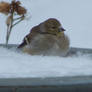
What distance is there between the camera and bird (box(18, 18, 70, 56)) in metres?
2.66

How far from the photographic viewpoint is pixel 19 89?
1.42 metres

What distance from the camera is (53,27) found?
110 inches

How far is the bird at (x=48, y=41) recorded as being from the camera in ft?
8.73

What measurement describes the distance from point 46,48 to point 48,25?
0.23 m

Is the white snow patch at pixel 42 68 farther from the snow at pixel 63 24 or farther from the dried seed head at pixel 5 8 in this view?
the dried seed head at pixel 5 8

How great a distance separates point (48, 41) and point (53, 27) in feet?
0.44

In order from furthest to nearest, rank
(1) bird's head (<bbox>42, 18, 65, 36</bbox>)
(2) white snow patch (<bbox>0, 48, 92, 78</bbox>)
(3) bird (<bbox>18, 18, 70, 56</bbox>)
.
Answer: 1. (1) bird's head (<bbox>42, 18, 65, 36</bbox>)
2. (3) bird (<bbox>18, 18, 70, 56</bbox>)
3. (2) white snow patch (<bbox>0, 48, 92, 78</bbox>)

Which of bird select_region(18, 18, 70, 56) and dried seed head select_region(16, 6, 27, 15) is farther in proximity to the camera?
bird select_region(18, 18, 70, 56)

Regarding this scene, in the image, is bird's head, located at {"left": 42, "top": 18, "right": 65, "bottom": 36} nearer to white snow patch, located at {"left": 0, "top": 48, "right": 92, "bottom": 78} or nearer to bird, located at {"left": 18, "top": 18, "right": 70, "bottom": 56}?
bird, located at {"left": 18, "top": 18, "right": 70, "bottom": 56}

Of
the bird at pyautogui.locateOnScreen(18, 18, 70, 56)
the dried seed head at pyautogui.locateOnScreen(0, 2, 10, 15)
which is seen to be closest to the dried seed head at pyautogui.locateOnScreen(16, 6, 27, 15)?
the dried seed head at pyautogui.locateOnScreen(0, 2, 10, 15)

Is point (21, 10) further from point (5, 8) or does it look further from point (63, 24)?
point (63, 24)

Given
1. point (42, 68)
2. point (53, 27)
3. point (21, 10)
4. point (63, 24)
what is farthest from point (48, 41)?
point (63, 24)

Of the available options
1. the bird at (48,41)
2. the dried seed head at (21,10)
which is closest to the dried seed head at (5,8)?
the dried seed head at (21,10)

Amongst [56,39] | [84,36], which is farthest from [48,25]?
[84,36]
